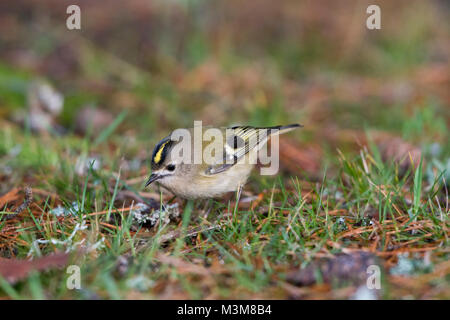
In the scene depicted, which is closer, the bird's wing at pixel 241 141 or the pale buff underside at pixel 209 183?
the pale buff underside at pixel 209 183

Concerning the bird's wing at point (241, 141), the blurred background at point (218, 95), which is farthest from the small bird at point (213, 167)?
the blurred background at point (218, 95)

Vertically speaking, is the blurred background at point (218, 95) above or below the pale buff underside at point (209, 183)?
above

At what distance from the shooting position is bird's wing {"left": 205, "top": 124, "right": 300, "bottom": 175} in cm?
356

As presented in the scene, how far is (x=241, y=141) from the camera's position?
12.2 ft

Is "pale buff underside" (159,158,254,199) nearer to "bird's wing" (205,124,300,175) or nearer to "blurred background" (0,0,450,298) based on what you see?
"bird's wing" (205,124,300,175)

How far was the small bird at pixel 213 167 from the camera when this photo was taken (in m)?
3.21

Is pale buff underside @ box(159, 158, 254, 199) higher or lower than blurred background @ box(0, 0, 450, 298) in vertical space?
lower

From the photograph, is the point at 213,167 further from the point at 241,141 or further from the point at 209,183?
the point at 241,141

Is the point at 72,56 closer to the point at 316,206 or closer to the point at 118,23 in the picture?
the point at 118,23

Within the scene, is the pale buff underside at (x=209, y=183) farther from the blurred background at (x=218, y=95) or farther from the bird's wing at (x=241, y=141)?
the blurred background at (x=218, y=95)

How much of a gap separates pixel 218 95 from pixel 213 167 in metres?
2.34

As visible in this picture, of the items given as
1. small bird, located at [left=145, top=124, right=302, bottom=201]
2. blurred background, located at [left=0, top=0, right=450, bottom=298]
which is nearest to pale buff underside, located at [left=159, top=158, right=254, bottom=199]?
small bird, located at [left=145, top=124, right=302, bottom=201]

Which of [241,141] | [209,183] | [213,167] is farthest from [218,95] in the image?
[209,183]

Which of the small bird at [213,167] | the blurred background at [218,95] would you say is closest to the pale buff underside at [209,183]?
the small bird at [213,167]
